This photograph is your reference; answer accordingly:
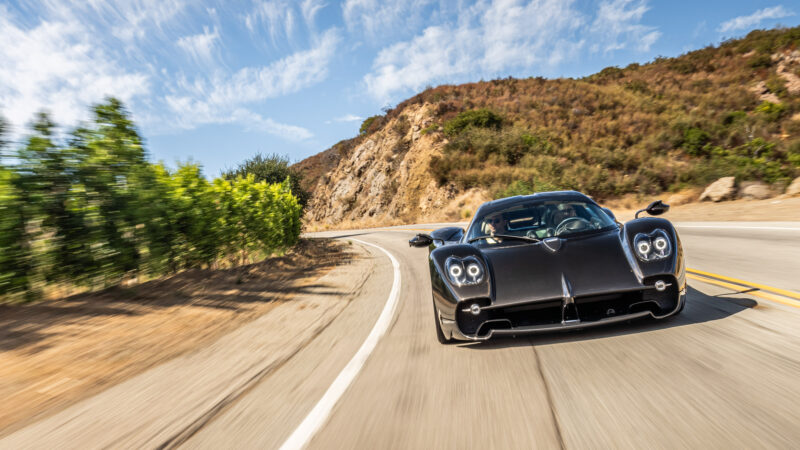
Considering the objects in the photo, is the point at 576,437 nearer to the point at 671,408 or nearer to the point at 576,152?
the point at 671,408

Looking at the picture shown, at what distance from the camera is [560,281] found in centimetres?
337

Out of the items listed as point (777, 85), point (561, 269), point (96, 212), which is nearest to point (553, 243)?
point (561, 269)

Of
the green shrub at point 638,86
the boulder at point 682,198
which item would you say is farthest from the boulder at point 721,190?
the green shrub at point 638,86

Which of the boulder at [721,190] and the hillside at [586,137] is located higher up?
the hillside at [586,137]

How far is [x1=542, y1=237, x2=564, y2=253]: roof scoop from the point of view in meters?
3.79

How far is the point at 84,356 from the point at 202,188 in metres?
4.96

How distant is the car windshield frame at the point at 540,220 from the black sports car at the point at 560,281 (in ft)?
1.47

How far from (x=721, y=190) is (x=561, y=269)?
1739 cm

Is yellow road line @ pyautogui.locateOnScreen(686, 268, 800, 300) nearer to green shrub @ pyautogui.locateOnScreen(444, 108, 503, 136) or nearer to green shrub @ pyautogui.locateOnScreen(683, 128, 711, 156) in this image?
green shrub @ pyautogui.locateOnScreen(683, 128, 711, 156)

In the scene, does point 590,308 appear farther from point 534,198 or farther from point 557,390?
point 534,198

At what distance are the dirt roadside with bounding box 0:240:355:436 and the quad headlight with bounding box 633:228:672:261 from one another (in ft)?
14.1

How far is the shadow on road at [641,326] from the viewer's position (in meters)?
3.65

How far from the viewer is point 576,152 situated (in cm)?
3169

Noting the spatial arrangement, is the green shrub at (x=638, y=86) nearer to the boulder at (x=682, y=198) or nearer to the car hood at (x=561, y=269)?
the boulder at (x=682, y=198)
